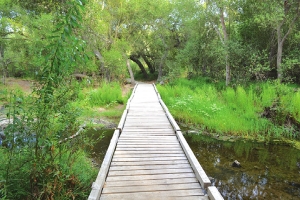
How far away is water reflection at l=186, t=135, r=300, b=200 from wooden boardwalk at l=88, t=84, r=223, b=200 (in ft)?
3.47

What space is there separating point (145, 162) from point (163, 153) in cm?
51

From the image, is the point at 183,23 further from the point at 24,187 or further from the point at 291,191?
the point at 24,187

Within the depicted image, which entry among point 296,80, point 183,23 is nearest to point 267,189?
point 296,80

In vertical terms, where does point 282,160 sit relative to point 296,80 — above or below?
below

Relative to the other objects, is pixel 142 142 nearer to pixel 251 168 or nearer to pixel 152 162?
pixel 152 162

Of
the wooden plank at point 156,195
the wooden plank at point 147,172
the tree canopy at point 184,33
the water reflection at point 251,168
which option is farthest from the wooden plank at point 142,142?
the tree canopy at point 184,33

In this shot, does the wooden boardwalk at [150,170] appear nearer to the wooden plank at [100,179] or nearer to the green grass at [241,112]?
the wooden plank at [100,179]

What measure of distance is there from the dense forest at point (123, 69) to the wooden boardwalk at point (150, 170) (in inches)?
17.8

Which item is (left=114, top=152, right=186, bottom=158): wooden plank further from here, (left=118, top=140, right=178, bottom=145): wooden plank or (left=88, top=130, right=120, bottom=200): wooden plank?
(left=118, top=140, right=178, bottom=145): wooden plank

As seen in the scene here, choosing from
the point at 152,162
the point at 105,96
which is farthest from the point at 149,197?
the point at 105,96

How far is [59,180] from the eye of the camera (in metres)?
2.87

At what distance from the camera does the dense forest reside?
258cm

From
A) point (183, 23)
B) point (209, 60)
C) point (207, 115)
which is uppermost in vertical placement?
point (183, 23)

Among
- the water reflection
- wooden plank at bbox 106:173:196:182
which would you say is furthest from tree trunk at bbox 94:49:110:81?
wooden plank at bbox 106:173:196:182
